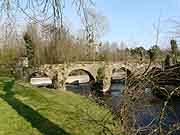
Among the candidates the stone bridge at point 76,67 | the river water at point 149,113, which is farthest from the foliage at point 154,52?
the stone bridge at point 76,67

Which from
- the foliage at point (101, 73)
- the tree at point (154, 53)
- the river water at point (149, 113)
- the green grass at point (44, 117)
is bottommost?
the foliage at point (101, 73)

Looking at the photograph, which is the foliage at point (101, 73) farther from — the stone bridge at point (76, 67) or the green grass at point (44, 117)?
the green grass at point (44, 117)

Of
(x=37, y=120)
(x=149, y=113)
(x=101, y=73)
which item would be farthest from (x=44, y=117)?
(x=101, y=73)

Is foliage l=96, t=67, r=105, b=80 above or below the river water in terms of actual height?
below

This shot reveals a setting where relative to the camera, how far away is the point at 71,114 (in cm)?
1222

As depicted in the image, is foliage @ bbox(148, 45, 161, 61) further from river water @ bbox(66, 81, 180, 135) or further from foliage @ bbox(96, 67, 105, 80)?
foliage @ bbox(96, 67, 105, 80)

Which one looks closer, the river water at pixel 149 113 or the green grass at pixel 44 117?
the river water at pixel 149 113

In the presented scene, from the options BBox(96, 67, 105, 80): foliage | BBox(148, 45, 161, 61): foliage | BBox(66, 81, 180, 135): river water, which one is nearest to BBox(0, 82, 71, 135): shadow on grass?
BBox(66, 81, 180, 135): river water

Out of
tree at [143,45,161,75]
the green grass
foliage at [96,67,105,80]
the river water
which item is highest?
tree at [143,45,161,75]

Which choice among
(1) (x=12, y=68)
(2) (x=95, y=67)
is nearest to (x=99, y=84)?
(2) (x=95, y=67)

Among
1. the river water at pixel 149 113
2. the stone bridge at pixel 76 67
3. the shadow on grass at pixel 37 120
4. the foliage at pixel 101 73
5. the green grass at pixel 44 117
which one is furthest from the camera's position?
the foliage at pixel 101 73

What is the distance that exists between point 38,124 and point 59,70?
30975 millimetres

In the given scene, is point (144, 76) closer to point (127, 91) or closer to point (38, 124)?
point (127, 91)

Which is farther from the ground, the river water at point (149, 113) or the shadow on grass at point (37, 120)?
the river water at point (149, 113)
